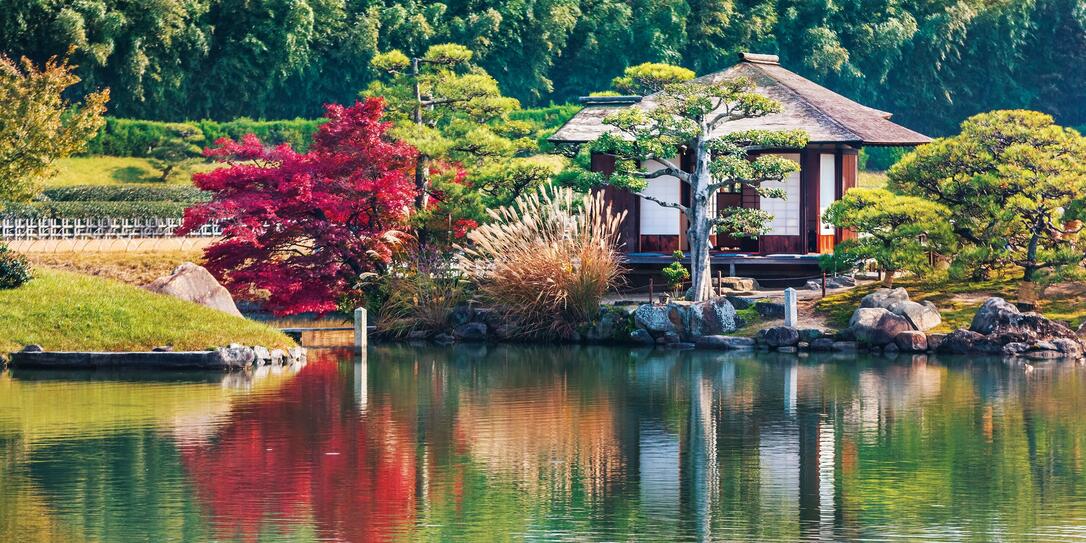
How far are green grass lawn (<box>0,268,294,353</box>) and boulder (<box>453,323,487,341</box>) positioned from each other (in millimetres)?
3639

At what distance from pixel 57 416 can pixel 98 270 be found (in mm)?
16944

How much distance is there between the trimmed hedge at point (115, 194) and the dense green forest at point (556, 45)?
384 cm

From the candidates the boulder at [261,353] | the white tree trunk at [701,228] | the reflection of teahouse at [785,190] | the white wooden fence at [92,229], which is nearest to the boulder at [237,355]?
the boulder at [261,353]

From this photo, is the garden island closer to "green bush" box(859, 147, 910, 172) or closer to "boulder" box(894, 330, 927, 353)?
"boulder" box(894, 330, 927, 353)

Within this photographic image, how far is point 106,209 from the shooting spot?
134 feet

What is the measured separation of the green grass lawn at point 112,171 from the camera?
47.3 m

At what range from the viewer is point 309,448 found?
51.1ft

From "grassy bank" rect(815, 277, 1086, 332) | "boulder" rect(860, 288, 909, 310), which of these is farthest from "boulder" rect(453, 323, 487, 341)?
"boulder" rect(860, 288, 909, 310)

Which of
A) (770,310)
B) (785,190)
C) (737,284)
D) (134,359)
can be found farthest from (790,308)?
(134,359)

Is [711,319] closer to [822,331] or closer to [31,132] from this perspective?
[822,331]

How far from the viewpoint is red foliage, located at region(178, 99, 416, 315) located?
1118 inches

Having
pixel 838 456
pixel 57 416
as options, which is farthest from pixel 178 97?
pixel 838 456

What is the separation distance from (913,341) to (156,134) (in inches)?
1198

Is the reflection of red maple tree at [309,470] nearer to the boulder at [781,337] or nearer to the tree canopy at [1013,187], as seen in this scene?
the boulder at [781,337]
